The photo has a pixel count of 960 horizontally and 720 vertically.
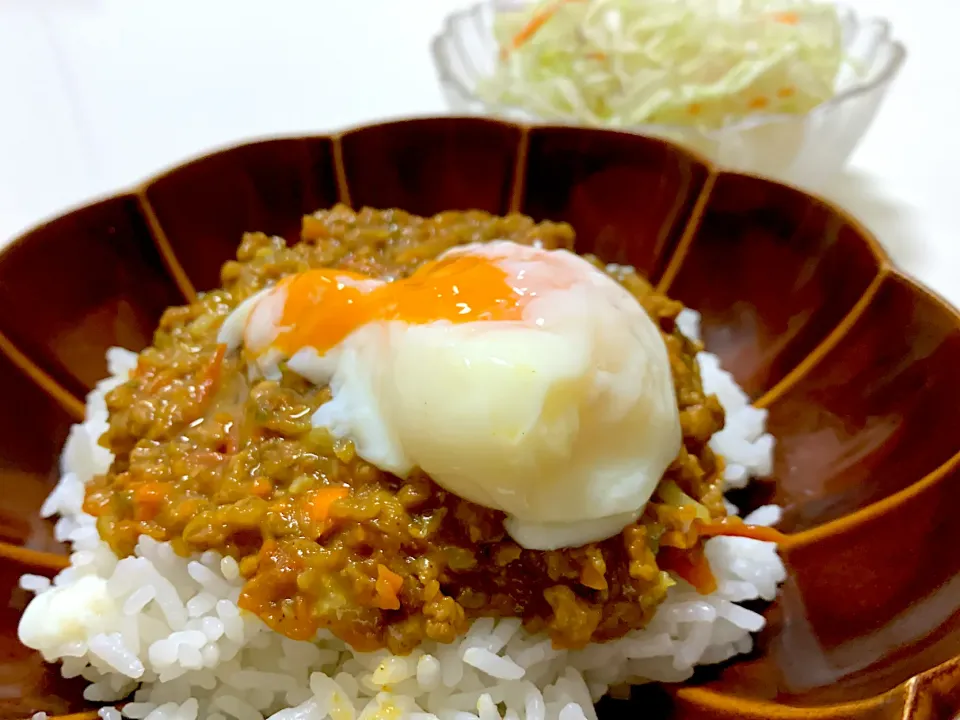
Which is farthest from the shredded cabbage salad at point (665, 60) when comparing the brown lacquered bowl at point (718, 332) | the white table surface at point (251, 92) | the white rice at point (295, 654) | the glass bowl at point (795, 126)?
the white rice at point (295, 654)

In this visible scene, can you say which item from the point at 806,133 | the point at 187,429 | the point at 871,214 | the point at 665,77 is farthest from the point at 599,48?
the point at 187,429

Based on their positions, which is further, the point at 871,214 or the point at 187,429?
the point at 871,214

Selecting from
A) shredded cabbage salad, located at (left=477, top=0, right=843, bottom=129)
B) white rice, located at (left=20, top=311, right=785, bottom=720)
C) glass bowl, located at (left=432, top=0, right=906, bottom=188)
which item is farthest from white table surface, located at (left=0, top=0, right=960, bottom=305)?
white rice, located at (left=20, top=311, right=785, bottom=720)

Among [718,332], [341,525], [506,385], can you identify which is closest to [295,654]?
[341,525]

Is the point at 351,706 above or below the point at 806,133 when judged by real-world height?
below

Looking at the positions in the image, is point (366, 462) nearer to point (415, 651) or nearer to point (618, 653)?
point (415, 651)

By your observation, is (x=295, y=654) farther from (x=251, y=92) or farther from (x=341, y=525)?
(x=251, y=92)

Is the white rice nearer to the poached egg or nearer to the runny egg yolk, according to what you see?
the poached egg

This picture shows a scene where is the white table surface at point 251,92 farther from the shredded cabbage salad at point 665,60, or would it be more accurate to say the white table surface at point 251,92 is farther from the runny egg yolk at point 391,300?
the runny egg yolk at point 391,300
